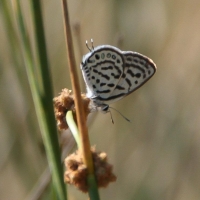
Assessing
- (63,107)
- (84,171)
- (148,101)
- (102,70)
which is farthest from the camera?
(148,101)

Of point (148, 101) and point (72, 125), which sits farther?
point (148, 101)

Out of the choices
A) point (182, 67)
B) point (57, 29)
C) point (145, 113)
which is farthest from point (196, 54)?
point (57, 29)

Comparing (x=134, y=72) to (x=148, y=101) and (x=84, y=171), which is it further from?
(x=148, y=101)

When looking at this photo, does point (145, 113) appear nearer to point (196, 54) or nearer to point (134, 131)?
point (134, 131)

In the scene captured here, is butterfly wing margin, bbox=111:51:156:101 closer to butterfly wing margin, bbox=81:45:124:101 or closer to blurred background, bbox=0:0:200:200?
butterfly wing margin, bbox=81:45:124:101

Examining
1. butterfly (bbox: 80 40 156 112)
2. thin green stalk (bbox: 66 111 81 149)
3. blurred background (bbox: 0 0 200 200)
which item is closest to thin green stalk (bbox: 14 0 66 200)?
thin green stalk (bbox: 66 111 81 149)

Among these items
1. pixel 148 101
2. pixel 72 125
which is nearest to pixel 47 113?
pixel 72 125
